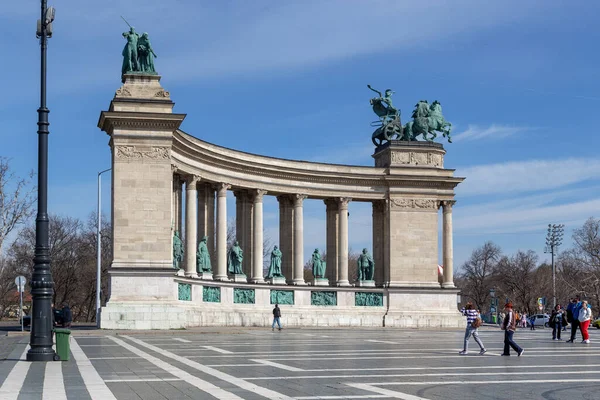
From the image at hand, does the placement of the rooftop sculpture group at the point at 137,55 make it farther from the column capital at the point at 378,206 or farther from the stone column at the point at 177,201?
the column capital at the point at 378,206

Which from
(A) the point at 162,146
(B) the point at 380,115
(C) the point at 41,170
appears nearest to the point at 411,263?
(B) the point at 380,115

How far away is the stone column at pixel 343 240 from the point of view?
234ft

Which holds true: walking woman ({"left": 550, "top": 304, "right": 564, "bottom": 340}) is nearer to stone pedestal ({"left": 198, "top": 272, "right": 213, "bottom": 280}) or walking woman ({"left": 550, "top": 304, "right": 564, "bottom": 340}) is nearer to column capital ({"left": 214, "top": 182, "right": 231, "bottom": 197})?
stone pedestal ({"left": 198, "top": 272, "right": 213, "bottom": 280})

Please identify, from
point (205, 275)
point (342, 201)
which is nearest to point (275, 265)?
point (342, 201)

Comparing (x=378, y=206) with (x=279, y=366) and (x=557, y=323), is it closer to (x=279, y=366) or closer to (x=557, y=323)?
(x=557, y=323)

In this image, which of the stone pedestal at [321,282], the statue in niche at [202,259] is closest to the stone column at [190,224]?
the statue in niche at [202,259]

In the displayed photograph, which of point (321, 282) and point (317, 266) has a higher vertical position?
point (317, 266)

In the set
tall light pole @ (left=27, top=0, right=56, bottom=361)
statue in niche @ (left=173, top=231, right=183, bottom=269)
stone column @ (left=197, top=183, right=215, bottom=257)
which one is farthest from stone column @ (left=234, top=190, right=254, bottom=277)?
tall light pole @ (left=27, top=0, right=56, bottom=361)

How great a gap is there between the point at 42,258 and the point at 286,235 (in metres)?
44.0

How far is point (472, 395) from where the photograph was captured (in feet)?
63.5

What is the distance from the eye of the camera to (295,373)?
79.2 ft

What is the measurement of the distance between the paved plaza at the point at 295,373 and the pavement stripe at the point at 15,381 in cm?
2

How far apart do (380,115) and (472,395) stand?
190 feet

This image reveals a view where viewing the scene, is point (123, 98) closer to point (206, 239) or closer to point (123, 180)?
point (123, 180)
